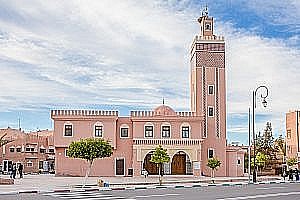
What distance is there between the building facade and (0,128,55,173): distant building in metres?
23.7

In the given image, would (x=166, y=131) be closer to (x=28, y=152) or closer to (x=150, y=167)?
(x=150, y=167)

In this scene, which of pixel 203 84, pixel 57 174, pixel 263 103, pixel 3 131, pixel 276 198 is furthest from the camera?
pixel 3 131

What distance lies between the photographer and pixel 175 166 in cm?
5978

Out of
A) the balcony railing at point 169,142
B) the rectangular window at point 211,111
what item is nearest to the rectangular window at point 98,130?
the balcony railing at point 169,142

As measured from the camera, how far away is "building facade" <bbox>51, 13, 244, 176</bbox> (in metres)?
55.9

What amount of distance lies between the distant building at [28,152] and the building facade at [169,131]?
2369cm

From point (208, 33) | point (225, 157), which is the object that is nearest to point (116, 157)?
point (225, 157)

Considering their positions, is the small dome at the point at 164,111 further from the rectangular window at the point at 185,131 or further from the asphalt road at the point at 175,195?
the asphalt road at the point at 175,195

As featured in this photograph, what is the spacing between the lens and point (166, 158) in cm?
4369

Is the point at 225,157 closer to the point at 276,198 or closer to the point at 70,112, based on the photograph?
the point at 70,112

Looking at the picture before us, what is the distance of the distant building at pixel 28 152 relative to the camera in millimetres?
78312

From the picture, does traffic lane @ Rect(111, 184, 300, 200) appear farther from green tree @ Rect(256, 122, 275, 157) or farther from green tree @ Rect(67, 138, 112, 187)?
green tree @ Rect(256, 122, 275, 157)

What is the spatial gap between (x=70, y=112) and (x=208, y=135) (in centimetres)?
1426

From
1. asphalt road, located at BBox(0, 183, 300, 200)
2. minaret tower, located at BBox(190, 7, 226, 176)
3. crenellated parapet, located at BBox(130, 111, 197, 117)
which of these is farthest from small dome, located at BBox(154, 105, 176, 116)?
asphalt road, located at BBox(0, 183, 300, 200)
